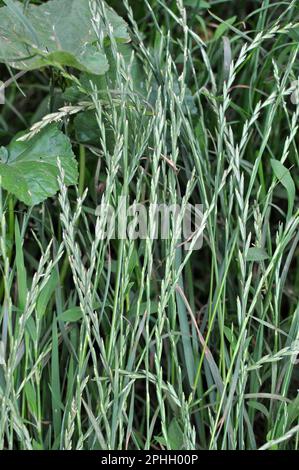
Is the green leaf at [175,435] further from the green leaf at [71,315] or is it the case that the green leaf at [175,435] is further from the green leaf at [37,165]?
the green leaf at [37,165]

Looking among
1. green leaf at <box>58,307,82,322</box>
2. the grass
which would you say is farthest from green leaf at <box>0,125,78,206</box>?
green leaf at <box>58,307,82,322</box>

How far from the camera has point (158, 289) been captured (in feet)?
3.65

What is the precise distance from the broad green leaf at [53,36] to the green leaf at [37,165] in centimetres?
11

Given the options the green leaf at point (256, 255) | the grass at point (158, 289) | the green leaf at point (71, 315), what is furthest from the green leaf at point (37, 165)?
the green leaf at point (256, 255)

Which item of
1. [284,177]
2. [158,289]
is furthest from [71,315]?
[284,177]

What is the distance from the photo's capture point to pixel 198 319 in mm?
1140

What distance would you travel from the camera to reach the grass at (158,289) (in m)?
0.87

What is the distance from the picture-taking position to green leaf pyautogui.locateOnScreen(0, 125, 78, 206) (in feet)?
3.15
